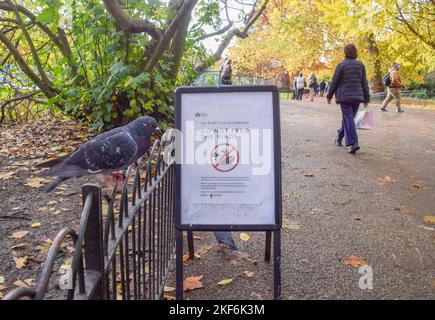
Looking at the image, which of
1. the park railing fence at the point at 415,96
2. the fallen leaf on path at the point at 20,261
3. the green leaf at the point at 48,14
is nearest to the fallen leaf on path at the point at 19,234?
the fallen leaf on path at the point at 20,261

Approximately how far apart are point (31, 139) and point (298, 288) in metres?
7.24

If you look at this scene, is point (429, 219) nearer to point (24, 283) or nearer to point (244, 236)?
point (244, 236)

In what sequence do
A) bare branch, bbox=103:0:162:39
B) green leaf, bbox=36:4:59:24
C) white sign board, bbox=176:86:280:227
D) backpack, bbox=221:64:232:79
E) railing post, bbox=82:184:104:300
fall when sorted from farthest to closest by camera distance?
backpack, bbox=221:64:232:79, bare branch, bbox=103:0:162:39, green leaf, bbox=36:4:59:24, white sign board, bbox=176:86:280:227, railing post, bbox=82:184:104:300

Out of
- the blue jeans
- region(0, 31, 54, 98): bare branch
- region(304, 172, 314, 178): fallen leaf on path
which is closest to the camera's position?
Result: region(304, 172, 314, 178): fallen leaf on path

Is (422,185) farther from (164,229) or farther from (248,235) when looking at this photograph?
(164,229)

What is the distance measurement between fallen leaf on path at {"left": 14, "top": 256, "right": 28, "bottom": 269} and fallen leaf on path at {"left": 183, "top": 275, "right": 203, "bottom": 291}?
53.3 inches

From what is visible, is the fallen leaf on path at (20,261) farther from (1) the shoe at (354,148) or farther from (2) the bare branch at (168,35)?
(1) the shoe at (354,148)

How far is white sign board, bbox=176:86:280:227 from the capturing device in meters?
2.69

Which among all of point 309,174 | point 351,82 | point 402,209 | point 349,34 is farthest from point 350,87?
point 349,34

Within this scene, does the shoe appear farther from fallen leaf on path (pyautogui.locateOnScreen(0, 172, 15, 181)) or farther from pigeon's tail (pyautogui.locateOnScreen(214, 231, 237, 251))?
fallen leaf on path (pyautogui.locateOnScreen(0, 172, 15, 181))

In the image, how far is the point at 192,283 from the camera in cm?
326

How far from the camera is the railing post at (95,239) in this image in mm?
1615

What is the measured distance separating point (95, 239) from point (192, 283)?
5.67 ft

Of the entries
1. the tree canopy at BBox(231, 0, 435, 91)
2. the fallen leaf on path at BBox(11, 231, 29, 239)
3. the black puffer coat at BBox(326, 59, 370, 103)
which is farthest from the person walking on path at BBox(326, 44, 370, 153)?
the fallen leaf on path at BBox(11, 231, 29, 239)
